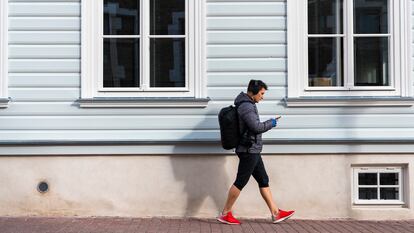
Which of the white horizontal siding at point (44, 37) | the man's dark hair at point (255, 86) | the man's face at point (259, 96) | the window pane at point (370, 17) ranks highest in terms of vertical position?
the window pane at point (370, 17)

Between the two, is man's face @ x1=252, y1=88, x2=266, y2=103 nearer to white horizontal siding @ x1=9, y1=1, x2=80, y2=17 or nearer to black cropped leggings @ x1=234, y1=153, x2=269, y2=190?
black cropped leggings @ x1=234, y1=153, x2=269, y2=190

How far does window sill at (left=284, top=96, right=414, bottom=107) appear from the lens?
28.2ft

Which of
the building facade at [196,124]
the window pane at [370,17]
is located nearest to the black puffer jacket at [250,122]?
the building facade at [196,124]

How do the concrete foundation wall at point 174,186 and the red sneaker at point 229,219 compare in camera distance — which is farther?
the concrete foundation wall at point 174,186

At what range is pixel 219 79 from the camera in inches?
343

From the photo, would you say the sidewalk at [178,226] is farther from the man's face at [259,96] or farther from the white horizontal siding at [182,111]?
the man's face at [259,96]

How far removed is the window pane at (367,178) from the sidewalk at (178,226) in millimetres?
605

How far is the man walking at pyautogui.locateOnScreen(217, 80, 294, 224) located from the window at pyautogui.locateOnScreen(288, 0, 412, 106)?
2.66ft

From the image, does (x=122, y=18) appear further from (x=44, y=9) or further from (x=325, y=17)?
(x=325, y=17)

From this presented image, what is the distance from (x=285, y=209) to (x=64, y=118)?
3.41 meters

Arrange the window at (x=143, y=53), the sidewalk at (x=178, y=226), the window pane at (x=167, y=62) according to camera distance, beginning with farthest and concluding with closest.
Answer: the window pane at (x=167, y=62), the window at (x=143, y=53), the sidewalk at (x=178, y=226)

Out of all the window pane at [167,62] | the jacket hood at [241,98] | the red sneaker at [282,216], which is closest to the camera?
the jacket hood at [241,98]

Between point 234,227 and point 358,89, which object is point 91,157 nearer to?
point 234,227

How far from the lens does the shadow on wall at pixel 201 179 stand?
8.65 metres
